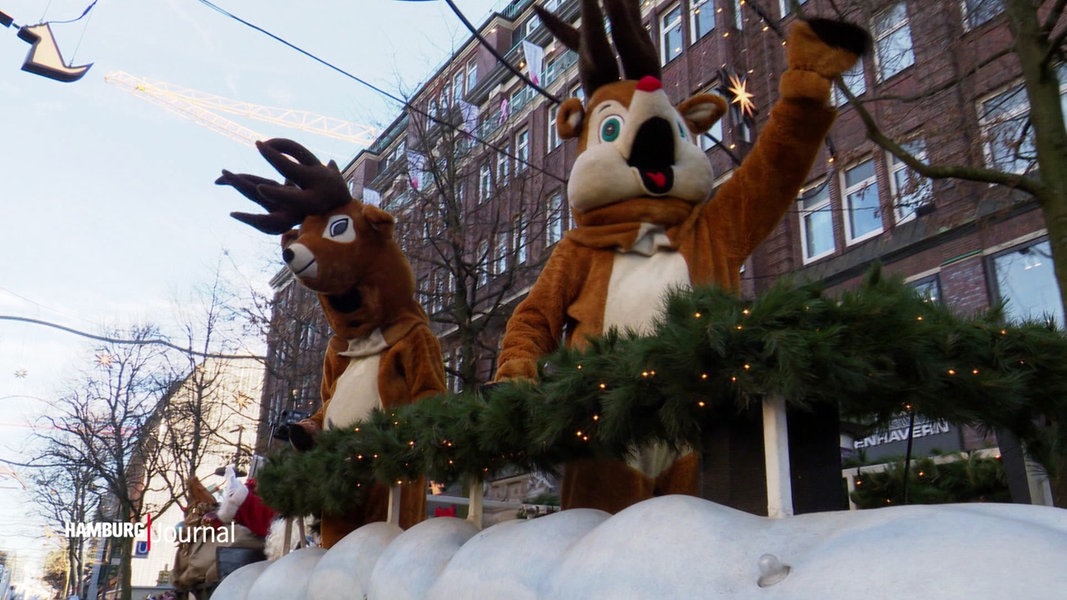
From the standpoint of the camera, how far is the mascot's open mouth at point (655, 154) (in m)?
3.54

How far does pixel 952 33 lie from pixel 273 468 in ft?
20.6

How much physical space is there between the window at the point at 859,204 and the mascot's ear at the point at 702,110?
1182 centimetres

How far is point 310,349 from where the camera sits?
18.5 meters

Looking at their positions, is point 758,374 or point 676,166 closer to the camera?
point 758,374

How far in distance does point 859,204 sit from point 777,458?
47.8ft

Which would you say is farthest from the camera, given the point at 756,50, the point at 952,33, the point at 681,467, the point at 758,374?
the point at 756,50

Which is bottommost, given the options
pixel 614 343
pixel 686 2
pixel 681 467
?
pixel 681 467

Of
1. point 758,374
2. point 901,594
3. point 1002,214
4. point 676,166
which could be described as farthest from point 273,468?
point 1002,214

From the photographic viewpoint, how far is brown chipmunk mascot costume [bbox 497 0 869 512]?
3.34 m

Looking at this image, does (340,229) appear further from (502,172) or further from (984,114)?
(502,172)

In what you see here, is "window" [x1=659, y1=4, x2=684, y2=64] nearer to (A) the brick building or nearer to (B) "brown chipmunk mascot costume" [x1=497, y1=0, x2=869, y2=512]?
(A) the brick building

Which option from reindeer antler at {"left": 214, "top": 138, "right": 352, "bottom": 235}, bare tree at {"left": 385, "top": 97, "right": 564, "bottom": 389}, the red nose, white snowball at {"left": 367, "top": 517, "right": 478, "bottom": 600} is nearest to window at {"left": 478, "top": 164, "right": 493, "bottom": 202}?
bare tree at {"left": 385, "top": 97, "right": 564, "bottom": 389}

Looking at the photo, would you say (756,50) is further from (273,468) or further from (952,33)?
(273,468)

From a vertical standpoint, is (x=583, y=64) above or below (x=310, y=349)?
below
